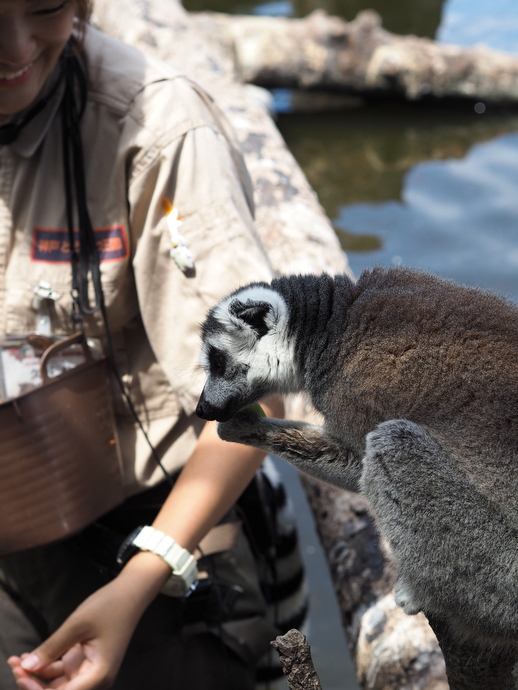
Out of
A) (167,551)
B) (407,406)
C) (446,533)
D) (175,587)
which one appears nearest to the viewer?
(446,533)

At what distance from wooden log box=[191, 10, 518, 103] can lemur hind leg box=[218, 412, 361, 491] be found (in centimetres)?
617

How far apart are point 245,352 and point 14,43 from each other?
2.67 ft

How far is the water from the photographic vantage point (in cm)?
541

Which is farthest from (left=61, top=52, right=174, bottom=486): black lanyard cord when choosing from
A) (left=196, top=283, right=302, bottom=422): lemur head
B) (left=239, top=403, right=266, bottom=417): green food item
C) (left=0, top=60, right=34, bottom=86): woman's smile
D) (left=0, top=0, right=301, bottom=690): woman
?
(left=239, top=403, right=266, bottom=417): green food item

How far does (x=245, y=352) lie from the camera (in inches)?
64.4

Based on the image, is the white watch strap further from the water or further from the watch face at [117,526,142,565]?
the water

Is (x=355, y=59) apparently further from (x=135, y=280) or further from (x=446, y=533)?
(x=446, y=533)

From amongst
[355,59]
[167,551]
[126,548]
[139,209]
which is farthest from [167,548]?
[355,59]

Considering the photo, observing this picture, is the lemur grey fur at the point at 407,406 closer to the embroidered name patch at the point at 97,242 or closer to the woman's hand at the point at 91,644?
the embroidered name patch at the point at 97,242

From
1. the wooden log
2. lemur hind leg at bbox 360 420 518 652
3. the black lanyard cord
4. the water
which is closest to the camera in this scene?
lemur hind leg at bbox 360 420 518 652

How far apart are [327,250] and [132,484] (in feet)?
4.66

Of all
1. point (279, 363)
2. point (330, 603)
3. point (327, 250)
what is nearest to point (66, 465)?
point (279, 363)

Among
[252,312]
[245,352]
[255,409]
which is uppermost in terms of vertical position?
[252,312]

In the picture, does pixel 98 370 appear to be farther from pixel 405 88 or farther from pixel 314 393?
pixel 405 88
